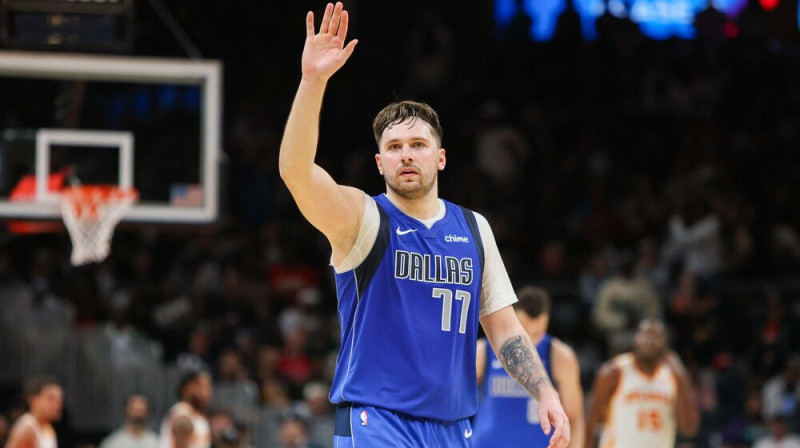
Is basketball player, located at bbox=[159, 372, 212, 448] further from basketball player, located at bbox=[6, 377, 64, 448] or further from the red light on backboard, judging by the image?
the red light on backboard

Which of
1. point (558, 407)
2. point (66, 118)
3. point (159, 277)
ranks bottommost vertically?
point (558, 407)

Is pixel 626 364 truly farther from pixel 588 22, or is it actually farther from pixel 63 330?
pixel 588 22

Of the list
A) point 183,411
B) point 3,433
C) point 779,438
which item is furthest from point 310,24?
point 779,438

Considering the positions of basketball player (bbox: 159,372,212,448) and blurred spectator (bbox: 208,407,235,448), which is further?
blurred spectator (bbox: 208,407,235,448)

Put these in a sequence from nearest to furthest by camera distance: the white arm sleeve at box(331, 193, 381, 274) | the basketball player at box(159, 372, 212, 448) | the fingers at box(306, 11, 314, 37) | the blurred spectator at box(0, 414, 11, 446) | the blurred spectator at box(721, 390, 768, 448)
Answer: the fingers at box(306, 11, 314, 37) → the white arm sleeve at box(331, 193, 381, 274) → the basketball player at box(159, 372, 212, 448) → the blurred spectator at box(0, 414, 11, 446) → the blurred spectator at box(721, 390, 768, 448)

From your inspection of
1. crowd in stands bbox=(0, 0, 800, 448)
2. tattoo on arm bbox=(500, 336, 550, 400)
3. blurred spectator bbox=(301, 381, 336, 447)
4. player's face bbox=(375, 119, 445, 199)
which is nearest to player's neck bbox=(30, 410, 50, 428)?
crowd in stands bbox=(0, 0, 800, 448)

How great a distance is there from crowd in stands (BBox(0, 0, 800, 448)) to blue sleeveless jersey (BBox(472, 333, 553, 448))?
4136 mm

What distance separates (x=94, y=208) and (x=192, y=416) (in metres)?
2.19

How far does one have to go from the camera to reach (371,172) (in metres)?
17.2

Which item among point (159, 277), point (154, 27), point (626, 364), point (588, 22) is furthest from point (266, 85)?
point (626, 364)

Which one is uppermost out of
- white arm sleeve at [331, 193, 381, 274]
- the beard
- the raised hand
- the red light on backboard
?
the red light on backboard

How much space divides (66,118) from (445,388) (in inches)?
307

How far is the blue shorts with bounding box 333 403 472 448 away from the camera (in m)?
4.88

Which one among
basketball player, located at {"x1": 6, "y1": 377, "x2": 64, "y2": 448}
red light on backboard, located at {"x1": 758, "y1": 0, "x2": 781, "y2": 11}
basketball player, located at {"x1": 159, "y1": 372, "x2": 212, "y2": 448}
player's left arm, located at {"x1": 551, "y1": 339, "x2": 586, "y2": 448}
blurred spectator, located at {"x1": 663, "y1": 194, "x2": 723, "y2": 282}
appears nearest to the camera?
player's left arm, located at {"x1": 551, "y1": 339, "x2": 586, "y2": 448}
